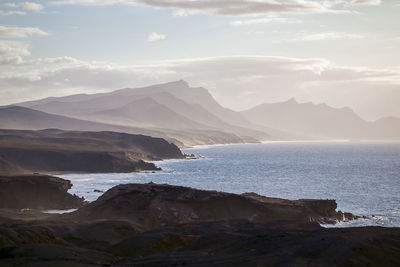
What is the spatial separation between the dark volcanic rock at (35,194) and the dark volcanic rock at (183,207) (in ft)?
60.0

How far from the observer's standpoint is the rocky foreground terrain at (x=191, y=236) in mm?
32219

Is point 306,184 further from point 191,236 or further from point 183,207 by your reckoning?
point 191,236

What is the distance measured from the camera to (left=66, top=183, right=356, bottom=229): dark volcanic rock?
6222 cm

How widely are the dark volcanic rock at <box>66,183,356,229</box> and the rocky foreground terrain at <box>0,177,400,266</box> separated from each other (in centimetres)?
12

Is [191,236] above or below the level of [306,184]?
above

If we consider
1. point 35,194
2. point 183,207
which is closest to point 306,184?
point 183,207

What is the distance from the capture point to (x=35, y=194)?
276 ft

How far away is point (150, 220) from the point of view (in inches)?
2377

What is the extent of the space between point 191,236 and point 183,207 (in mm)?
19170

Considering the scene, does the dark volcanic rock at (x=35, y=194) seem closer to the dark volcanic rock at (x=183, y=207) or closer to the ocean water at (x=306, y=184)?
the ocean water at (x=306, y=184)

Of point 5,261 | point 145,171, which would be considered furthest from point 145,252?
point 145,171

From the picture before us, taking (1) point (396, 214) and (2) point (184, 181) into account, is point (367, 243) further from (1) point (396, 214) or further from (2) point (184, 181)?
(2) point (184, 181)

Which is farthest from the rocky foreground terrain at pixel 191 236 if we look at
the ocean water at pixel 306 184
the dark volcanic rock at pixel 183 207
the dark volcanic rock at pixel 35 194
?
the dark volcanic rock at pixel 35 194

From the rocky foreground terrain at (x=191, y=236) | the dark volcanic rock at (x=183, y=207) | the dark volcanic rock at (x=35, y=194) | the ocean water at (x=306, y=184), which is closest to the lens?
the rocky foreground terrain at (x=191, y=236)
